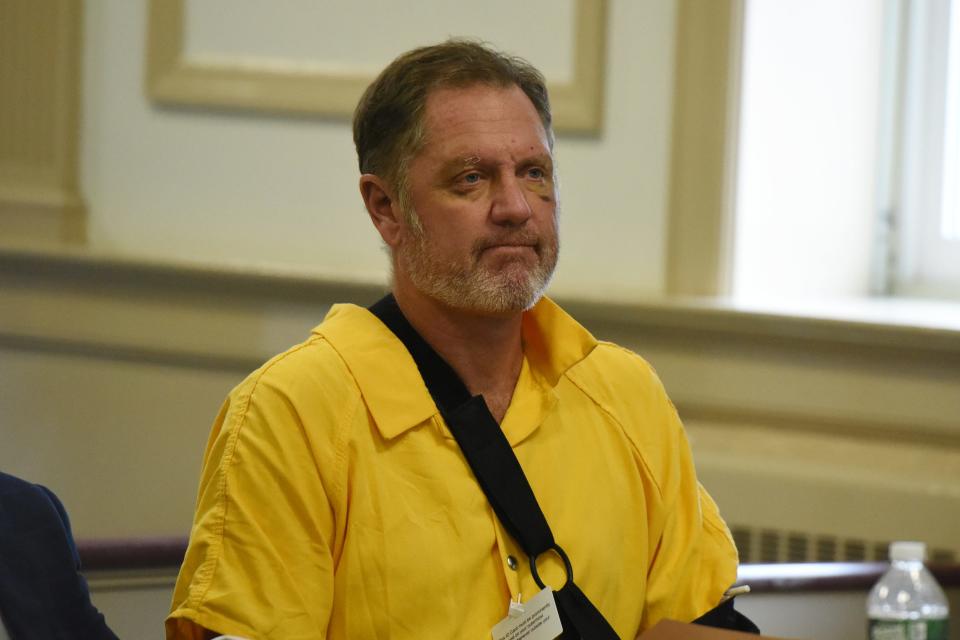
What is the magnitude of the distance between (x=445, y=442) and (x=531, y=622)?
0.24 meters

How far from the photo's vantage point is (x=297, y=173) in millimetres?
3723

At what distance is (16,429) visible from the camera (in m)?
3.86

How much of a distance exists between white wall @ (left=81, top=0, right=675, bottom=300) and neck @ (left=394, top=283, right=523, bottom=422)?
1488 millimetres

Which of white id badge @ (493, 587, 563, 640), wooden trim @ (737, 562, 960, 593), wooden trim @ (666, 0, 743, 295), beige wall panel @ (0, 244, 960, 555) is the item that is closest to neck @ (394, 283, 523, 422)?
white id badge @ (493, 587, 563, 640)

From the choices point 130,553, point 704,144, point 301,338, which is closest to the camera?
point 130,553

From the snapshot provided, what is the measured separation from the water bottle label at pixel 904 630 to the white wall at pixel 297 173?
117 centimetres

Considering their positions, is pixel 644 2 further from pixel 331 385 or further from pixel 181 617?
pixel 181 617

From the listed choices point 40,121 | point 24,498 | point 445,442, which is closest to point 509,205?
point 445,442

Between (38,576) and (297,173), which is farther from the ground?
(297,173)

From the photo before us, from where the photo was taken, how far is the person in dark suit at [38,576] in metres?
1.73

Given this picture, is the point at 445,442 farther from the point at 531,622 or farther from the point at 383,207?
the point at 383,207

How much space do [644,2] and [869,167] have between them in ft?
2.59

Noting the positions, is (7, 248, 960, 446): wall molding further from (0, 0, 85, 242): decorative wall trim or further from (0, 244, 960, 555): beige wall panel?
(0, 0, 85, 242): decorative wall trim

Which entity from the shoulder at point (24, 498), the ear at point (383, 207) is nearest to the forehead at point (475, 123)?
the ear at point (383, 207)
